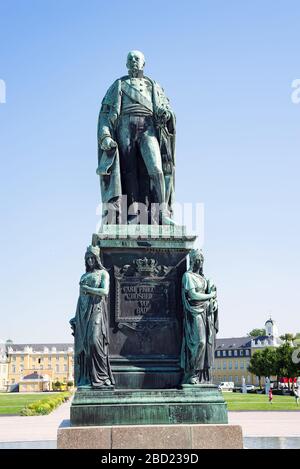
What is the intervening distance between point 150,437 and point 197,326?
1.80 meters

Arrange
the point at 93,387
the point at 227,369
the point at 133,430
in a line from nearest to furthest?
the point at 133,430, the point at 93,387, the point at 227,369

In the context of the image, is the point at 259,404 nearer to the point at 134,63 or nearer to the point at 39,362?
the point at 134,63

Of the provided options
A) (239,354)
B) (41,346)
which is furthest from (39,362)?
(239,354)

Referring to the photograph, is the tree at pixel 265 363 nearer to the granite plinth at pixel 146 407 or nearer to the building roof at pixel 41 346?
the building roof at pixel 41 346

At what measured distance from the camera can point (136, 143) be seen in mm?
10883

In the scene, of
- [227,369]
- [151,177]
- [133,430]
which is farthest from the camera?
[227,369]

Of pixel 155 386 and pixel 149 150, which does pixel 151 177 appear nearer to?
pixel 149 150

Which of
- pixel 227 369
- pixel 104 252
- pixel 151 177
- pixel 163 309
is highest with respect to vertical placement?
pixel 151 177

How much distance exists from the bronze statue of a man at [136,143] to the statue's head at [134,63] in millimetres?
20

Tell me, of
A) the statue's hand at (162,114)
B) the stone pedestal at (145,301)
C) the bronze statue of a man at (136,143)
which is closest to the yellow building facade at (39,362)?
the bronze statue of a man at (136,143)

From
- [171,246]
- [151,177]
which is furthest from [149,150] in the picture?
[171,246]

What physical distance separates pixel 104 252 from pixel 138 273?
0.64 metres

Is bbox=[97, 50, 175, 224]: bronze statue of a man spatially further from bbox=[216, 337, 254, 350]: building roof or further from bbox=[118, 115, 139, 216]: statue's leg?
bbox=[216, 337, 254, 350]: building roof

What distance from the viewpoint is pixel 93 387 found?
9000mm
